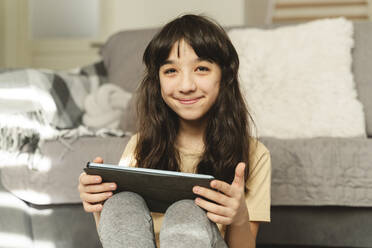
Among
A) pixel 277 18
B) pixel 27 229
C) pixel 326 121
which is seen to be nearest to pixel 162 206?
pixel 27 229

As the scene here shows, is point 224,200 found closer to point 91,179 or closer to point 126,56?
point 91,179

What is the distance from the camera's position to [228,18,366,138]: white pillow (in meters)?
1.47

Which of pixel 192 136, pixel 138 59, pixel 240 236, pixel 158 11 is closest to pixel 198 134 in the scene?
pixel 192 136

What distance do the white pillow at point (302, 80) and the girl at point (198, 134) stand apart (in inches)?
19.3

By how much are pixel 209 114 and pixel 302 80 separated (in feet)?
2.08

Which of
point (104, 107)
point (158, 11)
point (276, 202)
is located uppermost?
point (158, 11)

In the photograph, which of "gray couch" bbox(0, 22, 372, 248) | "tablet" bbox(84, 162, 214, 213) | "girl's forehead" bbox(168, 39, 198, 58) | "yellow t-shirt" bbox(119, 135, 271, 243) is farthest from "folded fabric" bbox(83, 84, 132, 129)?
"tablet" bbox(84, 162, 214, 213)

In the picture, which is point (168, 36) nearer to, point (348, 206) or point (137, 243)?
point (137, 243)

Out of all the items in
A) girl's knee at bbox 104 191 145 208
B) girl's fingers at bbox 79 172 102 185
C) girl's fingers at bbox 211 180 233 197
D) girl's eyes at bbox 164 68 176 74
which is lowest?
girl's knee at bbox 104 191 145 208

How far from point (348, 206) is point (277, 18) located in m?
1.86

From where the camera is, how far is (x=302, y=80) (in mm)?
1540

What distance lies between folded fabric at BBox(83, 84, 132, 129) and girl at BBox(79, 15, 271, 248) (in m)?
0.48

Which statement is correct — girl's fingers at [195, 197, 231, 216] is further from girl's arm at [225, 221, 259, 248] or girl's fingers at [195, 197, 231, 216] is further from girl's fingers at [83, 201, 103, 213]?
girl's fingers at [83, 201, 103, 213]

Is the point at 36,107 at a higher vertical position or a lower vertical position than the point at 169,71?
lower
